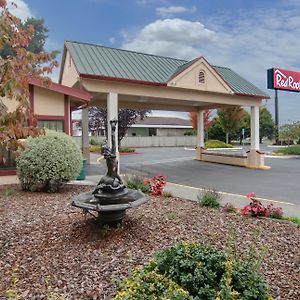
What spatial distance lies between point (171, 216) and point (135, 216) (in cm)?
70

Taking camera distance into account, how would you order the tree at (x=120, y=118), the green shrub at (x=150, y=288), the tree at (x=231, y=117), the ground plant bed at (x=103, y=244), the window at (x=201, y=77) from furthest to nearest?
1. the tree at (x=231, y=117)
2. the tree at (x=120, y=118)
3. the window at (x=201, y=77)
4. the ground plant bed at (x=103, y=244)
5. the green shrub at (x=150, y=288)

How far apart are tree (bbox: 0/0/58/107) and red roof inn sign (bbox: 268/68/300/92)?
26087mm

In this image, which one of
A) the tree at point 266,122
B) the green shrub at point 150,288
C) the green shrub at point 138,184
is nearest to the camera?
the green shrub at point 150,288

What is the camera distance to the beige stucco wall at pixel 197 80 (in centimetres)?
1393

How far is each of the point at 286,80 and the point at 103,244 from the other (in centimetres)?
2727

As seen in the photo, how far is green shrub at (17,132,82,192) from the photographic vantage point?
8602 mm

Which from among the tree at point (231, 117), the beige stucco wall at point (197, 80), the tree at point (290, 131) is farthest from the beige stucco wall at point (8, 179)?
the tree at point (231, 117)

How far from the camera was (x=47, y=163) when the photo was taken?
8.59 metres

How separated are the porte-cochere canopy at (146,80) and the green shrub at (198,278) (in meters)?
9.52

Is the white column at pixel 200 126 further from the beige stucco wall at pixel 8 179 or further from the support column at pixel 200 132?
the beige stucco wall at pixel 8 179

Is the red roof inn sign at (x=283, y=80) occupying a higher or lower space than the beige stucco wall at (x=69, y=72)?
higher

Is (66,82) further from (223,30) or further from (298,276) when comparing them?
(298,276)

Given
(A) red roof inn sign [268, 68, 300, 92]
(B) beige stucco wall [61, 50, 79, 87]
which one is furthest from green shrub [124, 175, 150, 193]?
(A) red roof inn sign [268, 68, 300, 92]

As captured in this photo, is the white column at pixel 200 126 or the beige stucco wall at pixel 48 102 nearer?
the beige stucco wall at pixel 48 102
